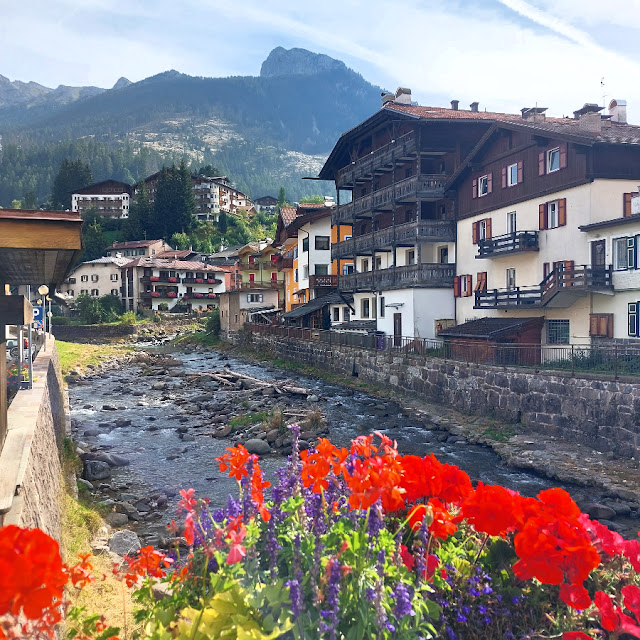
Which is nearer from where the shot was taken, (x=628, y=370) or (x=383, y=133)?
(x=628, y=370)

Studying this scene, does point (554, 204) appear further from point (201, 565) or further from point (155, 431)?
point (201, 565)

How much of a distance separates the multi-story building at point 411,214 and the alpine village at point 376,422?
193mm

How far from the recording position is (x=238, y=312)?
60.1m

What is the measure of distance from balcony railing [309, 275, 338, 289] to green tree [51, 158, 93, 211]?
87.3 metres

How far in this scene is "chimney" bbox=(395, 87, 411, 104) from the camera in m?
41.9

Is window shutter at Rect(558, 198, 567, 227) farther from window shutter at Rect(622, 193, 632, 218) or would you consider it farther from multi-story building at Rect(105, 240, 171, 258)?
multi-story building at Rect(105, 240, 171, 258)

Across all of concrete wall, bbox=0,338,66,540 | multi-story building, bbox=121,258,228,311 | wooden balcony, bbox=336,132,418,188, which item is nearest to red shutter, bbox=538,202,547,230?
wooden balcony, bbox=336,132,418,188

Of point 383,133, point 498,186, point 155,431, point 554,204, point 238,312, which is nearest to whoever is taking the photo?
point 155,431

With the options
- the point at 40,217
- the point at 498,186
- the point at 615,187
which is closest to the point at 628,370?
the point at 615,187

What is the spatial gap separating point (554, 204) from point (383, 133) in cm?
1715

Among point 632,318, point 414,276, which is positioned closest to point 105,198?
point 414,276

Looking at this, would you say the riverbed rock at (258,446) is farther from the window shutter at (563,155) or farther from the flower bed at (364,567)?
the window shutter at (563,155)

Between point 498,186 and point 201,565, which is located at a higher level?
point 498,186

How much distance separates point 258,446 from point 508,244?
1583 cm
